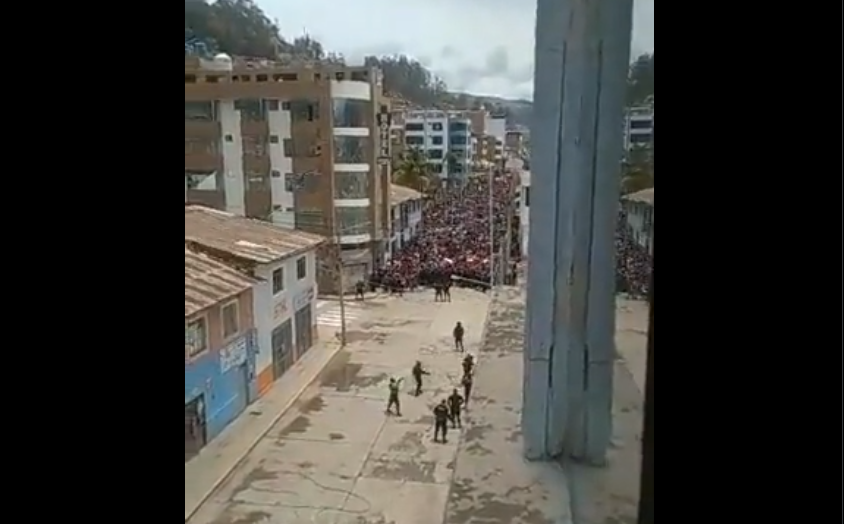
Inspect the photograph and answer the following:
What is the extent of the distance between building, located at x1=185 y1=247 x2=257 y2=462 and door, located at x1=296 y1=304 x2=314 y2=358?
73mm

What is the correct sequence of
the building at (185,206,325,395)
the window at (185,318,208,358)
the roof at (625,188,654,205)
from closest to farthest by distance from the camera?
the roof at (625,188,654,205) < the window at (185,318,208,358) < the building at (185,206,325,395)

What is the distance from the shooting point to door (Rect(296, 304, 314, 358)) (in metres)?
1.07

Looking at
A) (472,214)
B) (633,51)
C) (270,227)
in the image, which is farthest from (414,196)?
(633,51)

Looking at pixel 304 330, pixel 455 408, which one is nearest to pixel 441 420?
pixel 455 408

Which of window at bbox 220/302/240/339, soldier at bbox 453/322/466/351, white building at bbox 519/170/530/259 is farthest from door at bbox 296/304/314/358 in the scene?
white building at bbox 519/170/530/259

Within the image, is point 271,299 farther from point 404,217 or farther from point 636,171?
point 636,171

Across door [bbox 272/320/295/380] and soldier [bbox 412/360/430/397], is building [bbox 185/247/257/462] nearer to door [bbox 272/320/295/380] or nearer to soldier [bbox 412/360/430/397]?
door [bbox 272/320/295/380]

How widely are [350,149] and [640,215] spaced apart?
49 cm

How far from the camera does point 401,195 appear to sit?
110 cm

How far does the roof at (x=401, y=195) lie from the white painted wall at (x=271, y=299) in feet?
0.45

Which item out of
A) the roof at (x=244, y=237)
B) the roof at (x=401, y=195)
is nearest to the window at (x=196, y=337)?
the roof at (x=244, y=237)

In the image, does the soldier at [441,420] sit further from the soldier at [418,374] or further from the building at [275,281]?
the building at [275,281]
